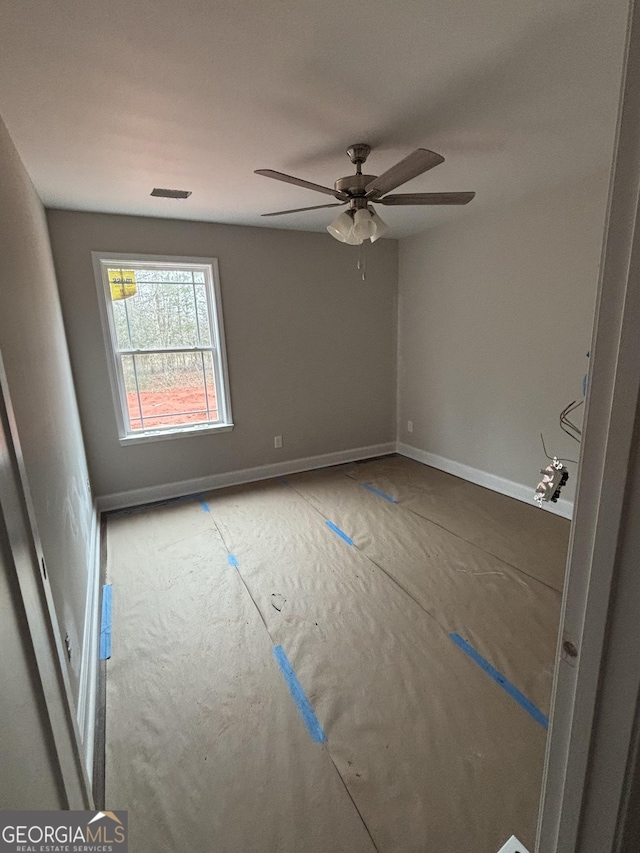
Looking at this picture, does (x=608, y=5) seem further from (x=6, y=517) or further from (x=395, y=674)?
(x=395, y=674)

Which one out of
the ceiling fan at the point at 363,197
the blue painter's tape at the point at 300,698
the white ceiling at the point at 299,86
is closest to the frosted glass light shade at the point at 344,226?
the ceiling fan at the point at 363,197

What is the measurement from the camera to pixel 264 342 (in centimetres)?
387

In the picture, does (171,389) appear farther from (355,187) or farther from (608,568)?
(608,568)

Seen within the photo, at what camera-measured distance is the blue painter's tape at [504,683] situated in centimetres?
154

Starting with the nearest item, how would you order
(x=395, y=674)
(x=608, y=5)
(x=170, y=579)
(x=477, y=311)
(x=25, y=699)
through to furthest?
(x=25, y=699), (x=608, y=5), (x=395, y=674), (x=170, y=579), (x=477, y=311)

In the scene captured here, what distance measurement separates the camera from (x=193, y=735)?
151 cm

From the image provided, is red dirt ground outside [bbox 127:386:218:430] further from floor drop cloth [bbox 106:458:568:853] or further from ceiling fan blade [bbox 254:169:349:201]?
ceiling fan blade [bbox 254:169:349:201]

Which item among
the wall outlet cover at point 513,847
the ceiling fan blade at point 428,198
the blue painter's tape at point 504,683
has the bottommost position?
the blue painter's tape at point 504,683

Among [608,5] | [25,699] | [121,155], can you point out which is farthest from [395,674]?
[121,155]

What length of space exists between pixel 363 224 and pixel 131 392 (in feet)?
8.24

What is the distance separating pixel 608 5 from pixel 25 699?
2326 mm

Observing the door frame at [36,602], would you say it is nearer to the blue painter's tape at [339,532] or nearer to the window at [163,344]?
the blue painter's tape at [339,532]

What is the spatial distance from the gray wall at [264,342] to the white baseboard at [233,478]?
0.07 metres

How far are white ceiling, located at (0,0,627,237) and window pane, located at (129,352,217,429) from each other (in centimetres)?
144
